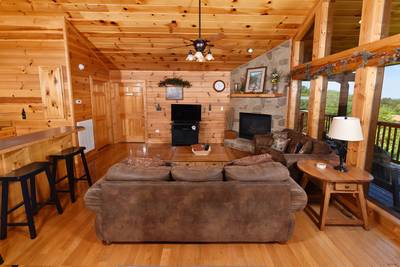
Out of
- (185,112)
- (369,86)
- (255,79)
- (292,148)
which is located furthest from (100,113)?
(369,86)

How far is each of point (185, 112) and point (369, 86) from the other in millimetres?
4824

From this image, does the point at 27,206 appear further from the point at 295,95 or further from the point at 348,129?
the point at 295,95

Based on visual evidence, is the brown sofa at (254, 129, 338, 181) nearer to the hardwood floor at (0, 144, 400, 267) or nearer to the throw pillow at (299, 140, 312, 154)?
the throw pillow at (299, 140, 312, 154)

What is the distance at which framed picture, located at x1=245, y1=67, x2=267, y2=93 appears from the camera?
578 centimetres

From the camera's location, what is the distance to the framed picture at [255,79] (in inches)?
228

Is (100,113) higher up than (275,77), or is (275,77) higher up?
(275,77)

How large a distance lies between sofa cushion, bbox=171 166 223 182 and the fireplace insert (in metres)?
3.91

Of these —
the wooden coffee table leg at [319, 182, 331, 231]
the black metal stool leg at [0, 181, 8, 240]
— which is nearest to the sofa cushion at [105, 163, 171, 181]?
the black metal stool leg at [0, 181, 8, 240]

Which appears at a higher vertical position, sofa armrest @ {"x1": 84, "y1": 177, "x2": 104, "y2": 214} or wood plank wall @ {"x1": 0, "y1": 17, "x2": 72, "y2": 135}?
wood plank wall @ {"x1": 0, "y1": 17, "x2": 72, "y2": 135}

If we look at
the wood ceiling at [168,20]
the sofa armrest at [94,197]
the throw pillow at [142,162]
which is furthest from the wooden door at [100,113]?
the sofa armrest at [94,197]

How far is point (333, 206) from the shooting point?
3197 mm

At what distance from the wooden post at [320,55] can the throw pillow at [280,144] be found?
21.4 inches

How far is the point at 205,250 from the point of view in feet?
7.41

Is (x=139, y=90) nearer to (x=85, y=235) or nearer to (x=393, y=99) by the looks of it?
(x=85, y=235)
